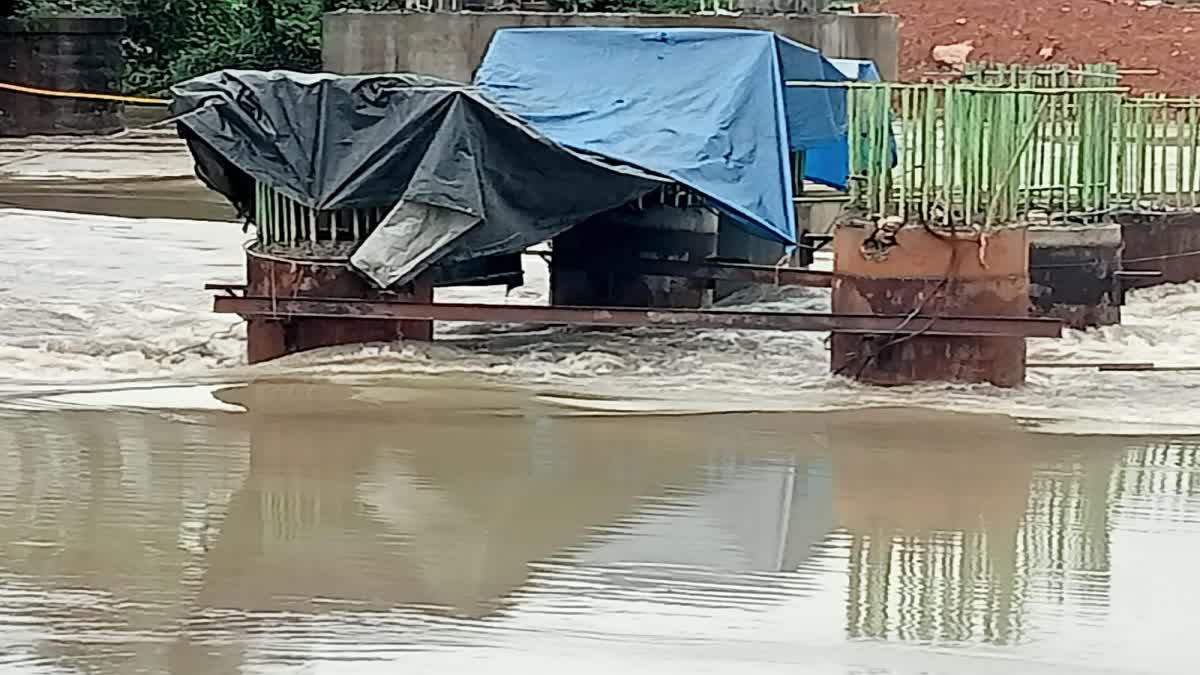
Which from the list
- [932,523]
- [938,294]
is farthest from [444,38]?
[932,523]

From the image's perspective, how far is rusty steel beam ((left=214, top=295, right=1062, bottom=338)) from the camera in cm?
1169

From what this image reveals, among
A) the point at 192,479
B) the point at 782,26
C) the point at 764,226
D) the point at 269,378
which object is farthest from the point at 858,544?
the point at 782,26

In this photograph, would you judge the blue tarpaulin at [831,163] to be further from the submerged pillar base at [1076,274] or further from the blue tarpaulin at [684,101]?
the submerged pillar base at [1076,274]

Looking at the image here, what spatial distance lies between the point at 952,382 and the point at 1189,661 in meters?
4.95

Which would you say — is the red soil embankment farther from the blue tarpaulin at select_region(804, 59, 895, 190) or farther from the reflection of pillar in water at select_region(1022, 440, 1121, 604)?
the reflection of pillar in water at select_region(1022, 440, 1121, 604)

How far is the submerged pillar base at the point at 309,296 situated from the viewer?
1274cm

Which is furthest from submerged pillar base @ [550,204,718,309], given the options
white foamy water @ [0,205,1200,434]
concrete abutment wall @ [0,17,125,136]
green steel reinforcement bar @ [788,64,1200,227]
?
concrete abutment wall @ [0,17,125,136]

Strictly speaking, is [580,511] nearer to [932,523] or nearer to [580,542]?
[580,542]

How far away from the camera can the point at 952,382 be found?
39.1 ft

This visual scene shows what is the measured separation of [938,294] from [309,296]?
149 inches

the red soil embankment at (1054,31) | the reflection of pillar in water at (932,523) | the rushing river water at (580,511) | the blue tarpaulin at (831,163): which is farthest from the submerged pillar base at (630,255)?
the red soil embankment at (1054,31)

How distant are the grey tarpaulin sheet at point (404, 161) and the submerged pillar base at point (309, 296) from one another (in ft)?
0.89

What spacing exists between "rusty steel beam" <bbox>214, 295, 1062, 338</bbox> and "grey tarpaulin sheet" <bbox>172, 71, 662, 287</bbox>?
0.25 m

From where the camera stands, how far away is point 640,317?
12.2 metres
